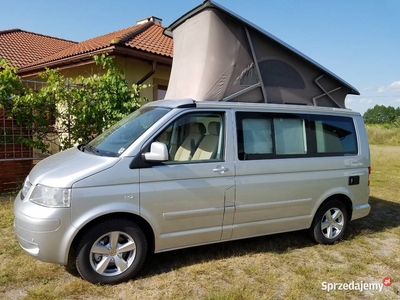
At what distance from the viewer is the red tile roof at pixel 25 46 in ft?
44.7

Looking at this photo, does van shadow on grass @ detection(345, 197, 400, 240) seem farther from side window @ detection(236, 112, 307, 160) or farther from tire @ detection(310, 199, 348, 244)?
side window @ detection(236, 112, 307, 160)

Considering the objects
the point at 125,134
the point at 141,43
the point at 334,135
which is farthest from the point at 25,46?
the point at 334,135

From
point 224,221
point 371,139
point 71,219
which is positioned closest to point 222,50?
point 224,221

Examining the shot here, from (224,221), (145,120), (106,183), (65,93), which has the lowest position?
(224,221)

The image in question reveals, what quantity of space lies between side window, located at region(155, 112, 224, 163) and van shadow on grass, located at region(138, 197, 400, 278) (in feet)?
4.15

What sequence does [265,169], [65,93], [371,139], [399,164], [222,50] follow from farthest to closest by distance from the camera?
[371,139] → [399,164] → [65,93] → [222,50] → [265,169]

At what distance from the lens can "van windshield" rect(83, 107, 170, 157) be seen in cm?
358

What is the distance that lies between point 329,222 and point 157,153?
9.40 ft

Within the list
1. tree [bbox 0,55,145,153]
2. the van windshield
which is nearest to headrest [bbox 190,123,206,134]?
the van windshield

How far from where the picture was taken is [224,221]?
3887 mm

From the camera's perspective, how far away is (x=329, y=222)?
475cm

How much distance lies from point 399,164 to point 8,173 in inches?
563

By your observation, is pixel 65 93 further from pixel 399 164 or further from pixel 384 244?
pixel 399 164

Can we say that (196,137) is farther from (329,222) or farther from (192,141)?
(329,222)
